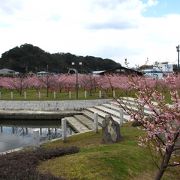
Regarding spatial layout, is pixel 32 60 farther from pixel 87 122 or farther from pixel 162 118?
pixel 162 118

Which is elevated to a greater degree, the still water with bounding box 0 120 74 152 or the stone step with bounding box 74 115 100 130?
the stone step with bounding box 74 115 100 130

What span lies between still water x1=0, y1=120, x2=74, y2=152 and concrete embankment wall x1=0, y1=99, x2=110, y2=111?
3.06 m

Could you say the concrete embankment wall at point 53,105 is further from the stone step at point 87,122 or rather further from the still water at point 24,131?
the stone step at point 87,122

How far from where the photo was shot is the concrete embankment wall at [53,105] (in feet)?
110

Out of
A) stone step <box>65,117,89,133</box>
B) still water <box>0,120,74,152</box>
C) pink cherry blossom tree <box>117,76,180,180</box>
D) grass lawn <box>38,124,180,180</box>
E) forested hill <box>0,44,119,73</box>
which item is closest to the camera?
pink cherry blossom tree <box>117,76,180,180</box>

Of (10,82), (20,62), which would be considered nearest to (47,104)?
(10,82)

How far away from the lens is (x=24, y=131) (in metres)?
26.3

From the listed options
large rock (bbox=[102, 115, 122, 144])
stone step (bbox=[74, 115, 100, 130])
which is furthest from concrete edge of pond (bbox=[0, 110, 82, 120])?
large rock (bbox=[102, 115, 122, 144])

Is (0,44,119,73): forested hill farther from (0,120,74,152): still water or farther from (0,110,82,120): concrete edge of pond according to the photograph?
(0,120,74,152): still water

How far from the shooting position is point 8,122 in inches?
1237

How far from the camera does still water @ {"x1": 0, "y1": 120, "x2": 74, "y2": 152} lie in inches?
805

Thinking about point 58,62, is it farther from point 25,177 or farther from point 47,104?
point 25,177

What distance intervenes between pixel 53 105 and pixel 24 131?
814 centimetres

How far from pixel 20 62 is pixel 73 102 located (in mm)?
66509
